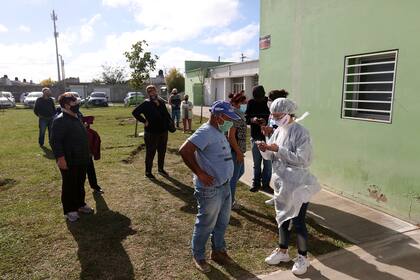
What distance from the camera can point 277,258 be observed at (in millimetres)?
3637

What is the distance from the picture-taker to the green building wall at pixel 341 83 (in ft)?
14.8

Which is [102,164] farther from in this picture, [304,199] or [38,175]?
[304,199]

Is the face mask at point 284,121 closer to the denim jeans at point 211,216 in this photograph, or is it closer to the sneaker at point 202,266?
the denim jeans at point 211,216

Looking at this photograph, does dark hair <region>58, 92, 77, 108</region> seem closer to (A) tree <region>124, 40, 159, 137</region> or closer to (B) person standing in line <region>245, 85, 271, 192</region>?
(B) person standing in line <region>245, 85, 271, 192</region>

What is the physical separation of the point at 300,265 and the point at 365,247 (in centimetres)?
102

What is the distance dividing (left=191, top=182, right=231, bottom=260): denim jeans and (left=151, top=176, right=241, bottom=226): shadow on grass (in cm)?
106

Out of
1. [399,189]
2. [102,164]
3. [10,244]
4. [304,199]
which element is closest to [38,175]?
[102,164]

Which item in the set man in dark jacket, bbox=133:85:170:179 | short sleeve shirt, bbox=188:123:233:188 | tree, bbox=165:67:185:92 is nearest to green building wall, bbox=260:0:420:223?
man in dark jacket, bbox=133:85:170:179

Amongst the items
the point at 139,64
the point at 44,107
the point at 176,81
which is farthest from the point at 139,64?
the point at 176,81

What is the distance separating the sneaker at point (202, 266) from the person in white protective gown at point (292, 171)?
0.85m

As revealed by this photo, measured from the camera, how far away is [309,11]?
6207 mm

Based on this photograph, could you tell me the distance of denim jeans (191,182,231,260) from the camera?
3.30m

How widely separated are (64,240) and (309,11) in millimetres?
5306

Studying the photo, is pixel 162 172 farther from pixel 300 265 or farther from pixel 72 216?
pixel 300 265
